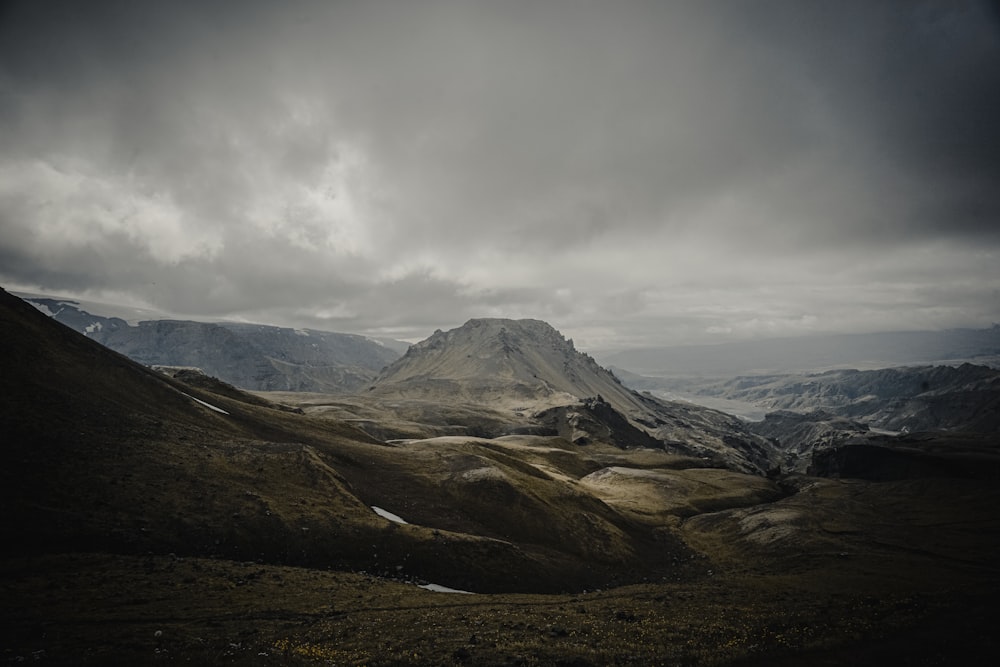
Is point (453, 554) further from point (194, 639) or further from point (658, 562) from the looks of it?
point (658, 562)

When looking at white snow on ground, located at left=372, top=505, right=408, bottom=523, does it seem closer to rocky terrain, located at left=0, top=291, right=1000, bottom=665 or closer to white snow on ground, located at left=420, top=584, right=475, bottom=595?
rocky terrain, located at left=0, top=291, right=1000, bottom=665

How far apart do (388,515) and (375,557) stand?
40.3ft

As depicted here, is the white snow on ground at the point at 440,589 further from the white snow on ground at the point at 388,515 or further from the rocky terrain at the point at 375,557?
the white snow on ground at the point at 388,515

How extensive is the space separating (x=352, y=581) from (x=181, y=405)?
169ft

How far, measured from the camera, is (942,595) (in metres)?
42.4

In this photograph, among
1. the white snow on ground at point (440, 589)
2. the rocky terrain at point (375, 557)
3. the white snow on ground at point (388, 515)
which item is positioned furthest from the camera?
the white snow on ground at point (388, 515)

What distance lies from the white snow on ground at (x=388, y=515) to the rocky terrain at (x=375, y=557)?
1.45 feet

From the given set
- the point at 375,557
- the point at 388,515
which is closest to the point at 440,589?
the point at 375,557

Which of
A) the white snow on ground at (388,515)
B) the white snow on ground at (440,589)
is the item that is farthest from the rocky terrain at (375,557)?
the white snow on ground at (440,589)

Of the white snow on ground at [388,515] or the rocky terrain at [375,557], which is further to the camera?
the white snow on ground at [388,515]

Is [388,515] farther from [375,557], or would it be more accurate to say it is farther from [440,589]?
[440,589]

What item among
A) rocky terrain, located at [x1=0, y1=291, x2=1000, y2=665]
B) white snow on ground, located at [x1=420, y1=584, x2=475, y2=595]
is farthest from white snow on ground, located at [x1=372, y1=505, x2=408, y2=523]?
white snow on ground, located at [x1=420, y1=584, x2=475, y2=595]

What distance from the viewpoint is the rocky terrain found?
2856cm

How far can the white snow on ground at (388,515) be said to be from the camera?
60.9 meters
